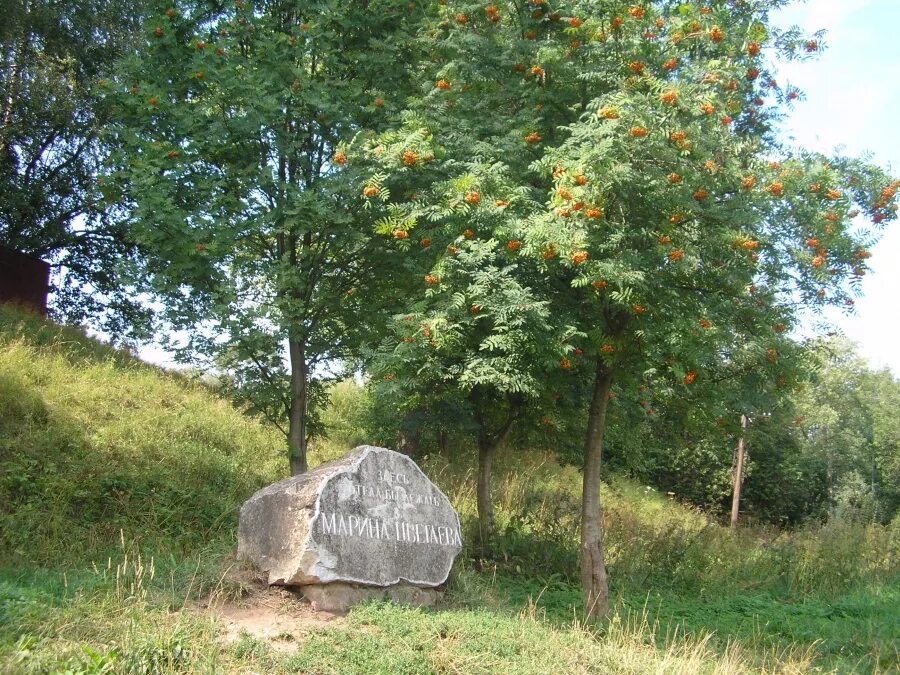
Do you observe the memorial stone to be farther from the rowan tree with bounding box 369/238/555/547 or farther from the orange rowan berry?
the orange rowan berry

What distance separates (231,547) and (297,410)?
247cm

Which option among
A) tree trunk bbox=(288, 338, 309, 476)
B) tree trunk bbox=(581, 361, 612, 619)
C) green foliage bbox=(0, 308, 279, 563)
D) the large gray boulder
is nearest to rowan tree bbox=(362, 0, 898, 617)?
tree trunk bbox=(581, 361, 612, 619)

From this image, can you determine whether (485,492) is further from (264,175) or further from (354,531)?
(264,175)

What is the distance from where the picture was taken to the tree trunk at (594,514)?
8.09 meters

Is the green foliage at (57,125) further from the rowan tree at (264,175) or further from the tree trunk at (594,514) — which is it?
the tree trunk at (594,514)

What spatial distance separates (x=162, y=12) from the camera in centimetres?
970

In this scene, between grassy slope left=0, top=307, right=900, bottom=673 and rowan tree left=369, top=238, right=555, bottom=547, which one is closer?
grassy slope left=0, top=307, right=900, bottom=673

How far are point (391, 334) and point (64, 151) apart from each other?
35.2 feet

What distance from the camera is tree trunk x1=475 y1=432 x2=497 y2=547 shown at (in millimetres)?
10203

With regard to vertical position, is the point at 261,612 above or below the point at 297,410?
below

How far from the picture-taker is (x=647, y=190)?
6883mm

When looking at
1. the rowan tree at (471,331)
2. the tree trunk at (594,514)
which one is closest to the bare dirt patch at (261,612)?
the rowan tree at (471,331)

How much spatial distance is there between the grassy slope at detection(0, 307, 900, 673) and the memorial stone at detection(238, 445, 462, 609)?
37 centimetres

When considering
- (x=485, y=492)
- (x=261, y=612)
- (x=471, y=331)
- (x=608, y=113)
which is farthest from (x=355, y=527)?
(x=608, y=113)
